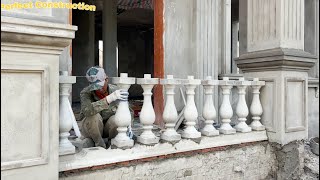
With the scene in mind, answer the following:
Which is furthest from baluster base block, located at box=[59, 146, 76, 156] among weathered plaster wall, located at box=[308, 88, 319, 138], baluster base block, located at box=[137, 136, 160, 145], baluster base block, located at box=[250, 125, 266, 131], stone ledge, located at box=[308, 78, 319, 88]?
stone ledge, located at box=[308, 78, 319, 88]

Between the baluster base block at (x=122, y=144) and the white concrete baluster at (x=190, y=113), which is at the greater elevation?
the white concrete baluster at (x=190, y=113)

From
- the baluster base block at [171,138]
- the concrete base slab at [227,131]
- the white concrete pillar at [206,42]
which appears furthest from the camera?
the white concrete pillar at [206,42]

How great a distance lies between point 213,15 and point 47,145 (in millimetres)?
3957

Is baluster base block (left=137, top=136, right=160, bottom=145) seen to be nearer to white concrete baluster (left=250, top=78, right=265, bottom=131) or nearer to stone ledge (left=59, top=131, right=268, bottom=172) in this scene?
stone ledge (left=59, top=131, right=268, bottom=172)

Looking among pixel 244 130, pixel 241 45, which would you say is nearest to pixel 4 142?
pixel 244 130

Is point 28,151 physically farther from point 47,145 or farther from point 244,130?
point 244,130

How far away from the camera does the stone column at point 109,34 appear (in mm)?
9859

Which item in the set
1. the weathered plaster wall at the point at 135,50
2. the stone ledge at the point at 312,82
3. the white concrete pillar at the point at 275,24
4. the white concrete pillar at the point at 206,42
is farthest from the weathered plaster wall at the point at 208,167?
the weathered plaster wall at the point at 135,50

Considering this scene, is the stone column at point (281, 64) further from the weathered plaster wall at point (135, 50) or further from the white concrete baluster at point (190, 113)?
the weathered plaster wall at point (135, 50)

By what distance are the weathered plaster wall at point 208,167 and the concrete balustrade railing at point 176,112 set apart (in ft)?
0.72

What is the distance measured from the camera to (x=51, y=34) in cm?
227

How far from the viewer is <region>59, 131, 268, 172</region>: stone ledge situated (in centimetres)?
258

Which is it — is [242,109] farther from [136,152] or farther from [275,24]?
[136,152]

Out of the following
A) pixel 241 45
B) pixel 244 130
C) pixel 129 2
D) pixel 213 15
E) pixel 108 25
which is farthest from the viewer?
pixel 108 25
